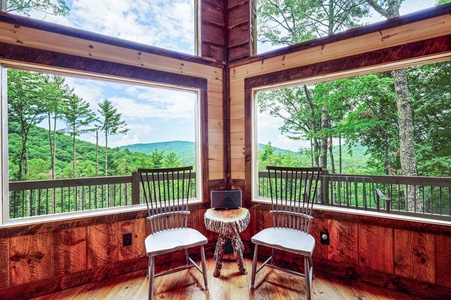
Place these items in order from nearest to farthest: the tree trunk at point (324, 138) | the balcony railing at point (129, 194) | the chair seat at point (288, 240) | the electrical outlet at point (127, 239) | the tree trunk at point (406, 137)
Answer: the chair seat at point (288, 240), the electrical outlet at point (127, 239), the balcony railing at point (129, 194), the tree trunk at point (406, 137), the tree trunk at point (324, 138)

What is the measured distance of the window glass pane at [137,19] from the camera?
2.30m

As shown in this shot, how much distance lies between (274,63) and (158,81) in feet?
4.53

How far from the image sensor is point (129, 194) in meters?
3.22

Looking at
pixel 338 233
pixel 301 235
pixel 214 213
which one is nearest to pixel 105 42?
pixel 214 213

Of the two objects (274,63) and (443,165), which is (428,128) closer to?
(443,165)

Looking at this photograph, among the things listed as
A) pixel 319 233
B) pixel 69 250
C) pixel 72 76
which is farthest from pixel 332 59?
pixel 69 250

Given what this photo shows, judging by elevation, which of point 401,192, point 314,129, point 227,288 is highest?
point 314,129

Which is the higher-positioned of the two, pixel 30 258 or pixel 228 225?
pixel 228 225

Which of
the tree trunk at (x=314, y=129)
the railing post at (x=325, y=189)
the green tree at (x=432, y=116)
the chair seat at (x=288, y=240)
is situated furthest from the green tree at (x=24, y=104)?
the green tree at (x=432, y=116)

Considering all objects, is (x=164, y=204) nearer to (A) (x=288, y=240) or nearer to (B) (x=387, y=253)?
(A) (x=288, y=240)

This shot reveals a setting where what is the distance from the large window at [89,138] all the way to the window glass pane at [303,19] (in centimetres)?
131

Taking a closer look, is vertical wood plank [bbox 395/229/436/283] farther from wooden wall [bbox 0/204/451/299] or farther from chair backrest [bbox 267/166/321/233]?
chair backrest [bbox 267/166/321/233]

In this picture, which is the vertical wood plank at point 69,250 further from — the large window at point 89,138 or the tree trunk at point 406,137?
the tree trunk at point 406,137

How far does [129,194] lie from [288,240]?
2293mm
